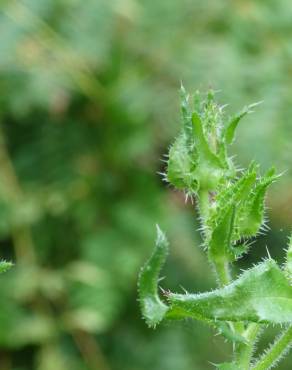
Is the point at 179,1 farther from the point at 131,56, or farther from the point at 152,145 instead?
the point at 152,145

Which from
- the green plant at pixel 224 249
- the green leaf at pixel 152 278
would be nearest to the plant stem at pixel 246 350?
the green plant at pixel 224 249

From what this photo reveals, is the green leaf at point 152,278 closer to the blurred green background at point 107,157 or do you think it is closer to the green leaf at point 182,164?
the green leaf at point 182,164

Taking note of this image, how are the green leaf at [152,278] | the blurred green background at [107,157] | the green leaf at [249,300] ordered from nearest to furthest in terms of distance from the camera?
the green leaf at [249,300] < the green leaf at [152,278] < the blurred green background at [107,157]

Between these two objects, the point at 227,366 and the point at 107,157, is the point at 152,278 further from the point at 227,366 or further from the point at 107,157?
the point at 107,157

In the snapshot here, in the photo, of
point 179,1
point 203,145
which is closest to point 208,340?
point 179,1

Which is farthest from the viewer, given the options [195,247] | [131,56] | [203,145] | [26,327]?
[131,56]

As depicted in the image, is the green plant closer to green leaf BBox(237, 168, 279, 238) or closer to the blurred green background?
green leaf BBox(237, 168, 279, 238)
